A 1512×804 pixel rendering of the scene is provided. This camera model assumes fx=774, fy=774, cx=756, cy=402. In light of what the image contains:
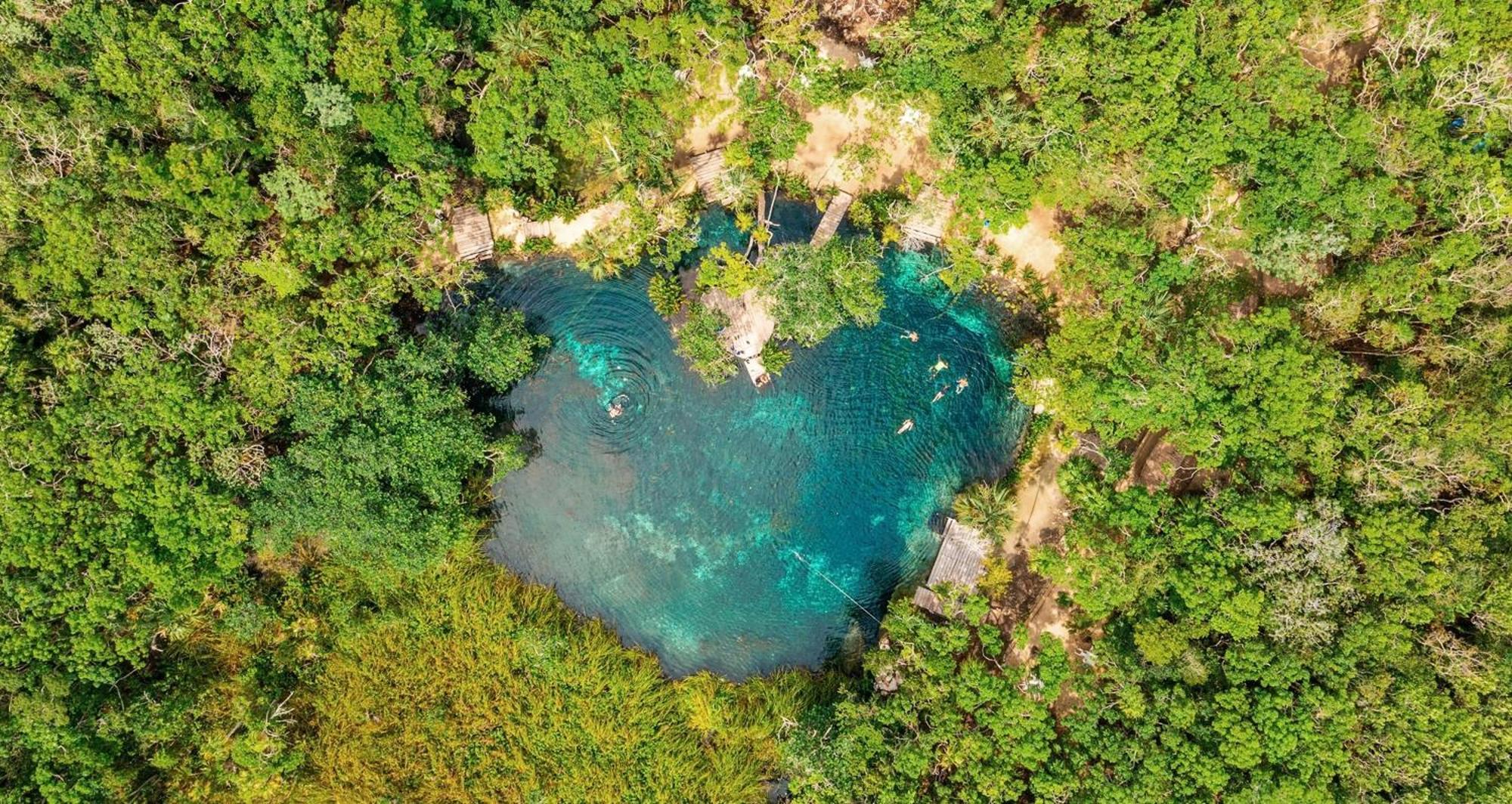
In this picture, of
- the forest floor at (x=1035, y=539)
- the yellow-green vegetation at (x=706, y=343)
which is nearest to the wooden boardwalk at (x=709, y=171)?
the yellow-green vegetation at (x=706, y=343)

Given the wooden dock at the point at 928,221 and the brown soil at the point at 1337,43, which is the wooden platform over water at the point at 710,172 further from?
the brown soil at the point at 1337,43

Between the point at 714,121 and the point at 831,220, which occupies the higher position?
the point at 714,121

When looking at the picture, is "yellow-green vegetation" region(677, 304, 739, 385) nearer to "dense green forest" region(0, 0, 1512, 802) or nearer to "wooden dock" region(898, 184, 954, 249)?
"dense green forest" region(0, 0, 1512, 802)

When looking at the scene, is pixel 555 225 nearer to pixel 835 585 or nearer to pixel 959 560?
pixel 835 585

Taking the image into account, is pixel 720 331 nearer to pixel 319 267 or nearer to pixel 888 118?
pixel 888 118

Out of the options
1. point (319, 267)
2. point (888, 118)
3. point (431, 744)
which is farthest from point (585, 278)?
point (431, 744)

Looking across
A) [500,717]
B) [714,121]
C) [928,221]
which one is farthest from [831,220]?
[500,717]
